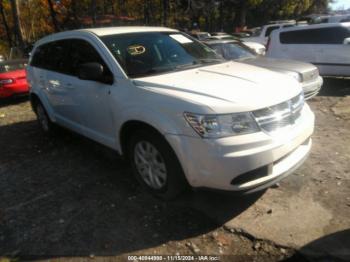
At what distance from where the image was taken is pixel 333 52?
30.3ft

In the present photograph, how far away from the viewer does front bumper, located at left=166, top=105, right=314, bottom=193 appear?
3027mm

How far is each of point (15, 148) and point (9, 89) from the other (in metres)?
4.08

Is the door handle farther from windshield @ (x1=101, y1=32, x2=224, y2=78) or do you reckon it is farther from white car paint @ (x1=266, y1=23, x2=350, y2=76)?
white car paint @ (x1=266, y1=23, x2=350, y2=76)

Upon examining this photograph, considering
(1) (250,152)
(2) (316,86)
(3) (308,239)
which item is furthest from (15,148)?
(2) (316,86)

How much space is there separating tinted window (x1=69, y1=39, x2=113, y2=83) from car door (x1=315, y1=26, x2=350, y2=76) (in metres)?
7.08

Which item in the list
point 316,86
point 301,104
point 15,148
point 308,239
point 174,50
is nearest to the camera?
point 308,239

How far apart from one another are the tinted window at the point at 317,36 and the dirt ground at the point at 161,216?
519cm

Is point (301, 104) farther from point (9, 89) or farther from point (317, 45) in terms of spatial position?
point (9, 89)

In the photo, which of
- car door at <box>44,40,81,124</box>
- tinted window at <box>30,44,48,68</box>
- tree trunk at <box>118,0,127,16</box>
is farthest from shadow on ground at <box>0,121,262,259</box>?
tree trunk at <box>118,0,127,16</box>

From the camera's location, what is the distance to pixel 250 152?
3043mm

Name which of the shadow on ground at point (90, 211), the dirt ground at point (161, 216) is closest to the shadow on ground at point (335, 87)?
the dirt ground at point (161, 216)

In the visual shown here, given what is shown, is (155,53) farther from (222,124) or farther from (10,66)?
(10,66)

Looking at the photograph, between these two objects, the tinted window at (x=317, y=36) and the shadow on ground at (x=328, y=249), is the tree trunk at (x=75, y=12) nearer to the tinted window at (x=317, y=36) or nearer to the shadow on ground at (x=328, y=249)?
the tinted window at (x=317, y=36)

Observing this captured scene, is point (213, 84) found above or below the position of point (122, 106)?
above
